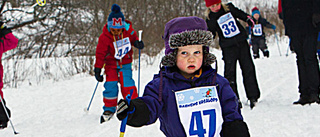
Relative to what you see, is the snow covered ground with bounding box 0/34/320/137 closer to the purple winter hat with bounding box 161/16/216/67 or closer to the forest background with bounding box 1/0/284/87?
the purple winter hat with bounding box 161/16/216/67

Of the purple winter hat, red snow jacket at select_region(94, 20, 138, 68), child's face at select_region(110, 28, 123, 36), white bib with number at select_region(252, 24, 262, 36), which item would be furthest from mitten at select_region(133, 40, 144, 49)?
white bib with number at select_region(252, 24, 262, 36)

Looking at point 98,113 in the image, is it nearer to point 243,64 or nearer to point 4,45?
point 4,45

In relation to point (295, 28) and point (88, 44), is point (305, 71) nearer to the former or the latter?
point (295, 28)

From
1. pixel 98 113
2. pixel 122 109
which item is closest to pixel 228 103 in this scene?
pixel 122 109

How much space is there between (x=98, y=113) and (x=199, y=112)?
3.39m

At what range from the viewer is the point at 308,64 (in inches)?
157

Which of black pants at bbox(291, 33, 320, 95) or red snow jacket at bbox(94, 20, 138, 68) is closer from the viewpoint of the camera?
black pants at bbox(291, 33, 320, 95)

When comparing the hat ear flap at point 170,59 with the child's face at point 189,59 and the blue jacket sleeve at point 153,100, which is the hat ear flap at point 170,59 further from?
the blue jacket sleeve at point 153,100

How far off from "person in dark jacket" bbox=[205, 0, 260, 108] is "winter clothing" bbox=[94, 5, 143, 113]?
4.51ft

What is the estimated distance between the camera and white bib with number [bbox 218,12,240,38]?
14.1 feet

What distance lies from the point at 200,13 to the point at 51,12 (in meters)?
7.63

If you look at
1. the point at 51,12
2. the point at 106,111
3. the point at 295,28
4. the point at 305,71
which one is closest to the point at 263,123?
the point at 305,71

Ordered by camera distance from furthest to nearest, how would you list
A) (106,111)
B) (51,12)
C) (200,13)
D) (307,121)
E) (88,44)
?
(200,13) → (51,12) → (88,44) → (106,111) → (307,121)

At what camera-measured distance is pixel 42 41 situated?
44.4ft
